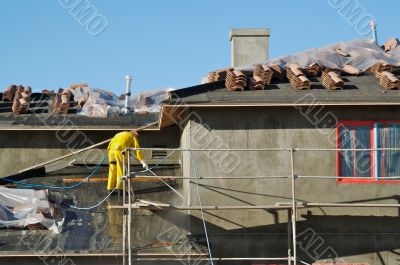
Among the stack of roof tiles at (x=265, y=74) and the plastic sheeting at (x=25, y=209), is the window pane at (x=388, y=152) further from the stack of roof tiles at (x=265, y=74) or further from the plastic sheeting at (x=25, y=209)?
the plastic sheeting at (x=25, y=209)

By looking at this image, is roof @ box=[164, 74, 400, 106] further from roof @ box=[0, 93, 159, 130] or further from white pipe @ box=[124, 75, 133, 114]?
white pipe @ box=[124, 75, 133, 114]

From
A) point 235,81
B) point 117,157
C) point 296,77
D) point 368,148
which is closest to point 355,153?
point 368,148

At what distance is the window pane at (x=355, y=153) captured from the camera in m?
13.8

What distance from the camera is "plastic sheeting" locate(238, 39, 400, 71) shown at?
15.7 meters

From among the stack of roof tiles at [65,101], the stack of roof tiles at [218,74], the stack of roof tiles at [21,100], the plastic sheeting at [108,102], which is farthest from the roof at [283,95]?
the stack of roof tiles at [21,100]

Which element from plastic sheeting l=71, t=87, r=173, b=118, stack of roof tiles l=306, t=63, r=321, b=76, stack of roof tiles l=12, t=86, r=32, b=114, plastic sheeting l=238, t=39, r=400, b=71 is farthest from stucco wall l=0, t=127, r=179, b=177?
stack of roof tiles l=306, t=63, r=321, b=76

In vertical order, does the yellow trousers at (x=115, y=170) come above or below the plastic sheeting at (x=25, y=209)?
above

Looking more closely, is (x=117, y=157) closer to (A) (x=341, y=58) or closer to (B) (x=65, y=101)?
(B) (x=65, y=101)

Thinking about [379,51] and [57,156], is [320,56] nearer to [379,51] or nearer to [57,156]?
[379,51]

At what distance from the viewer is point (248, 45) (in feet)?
59.1

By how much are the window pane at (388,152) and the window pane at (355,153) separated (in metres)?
0.22

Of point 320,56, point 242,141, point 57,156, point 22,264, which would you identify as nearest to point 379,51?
point 320,56

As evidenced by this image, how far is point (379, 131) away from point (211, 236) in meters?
4.04

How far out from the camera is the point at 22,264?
39.9ft
